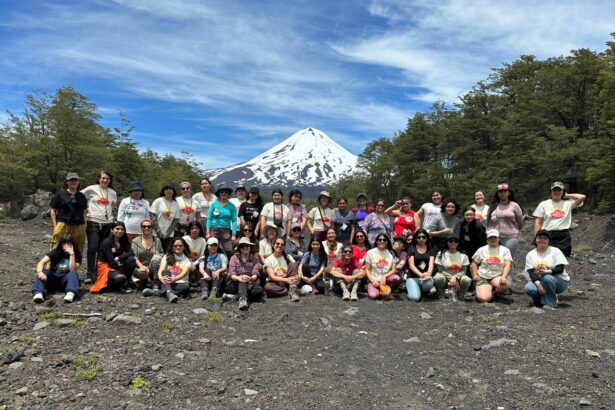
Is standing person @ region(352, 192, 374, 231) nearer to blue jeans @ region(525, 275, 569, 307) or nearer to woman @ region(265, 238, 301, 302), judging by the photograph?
woman @ region(265, 238, 301, 302)

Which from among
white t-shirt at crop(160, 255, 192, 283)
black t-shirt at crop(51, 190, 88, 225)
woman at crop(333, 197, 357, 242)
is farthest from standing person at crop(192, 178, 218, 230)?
woman at crop(333, 197, 357, 242)

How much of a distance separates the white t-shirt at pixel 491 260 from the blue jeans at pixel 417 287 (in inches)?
40.4

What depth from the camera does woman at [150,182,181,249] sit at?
9.08 m

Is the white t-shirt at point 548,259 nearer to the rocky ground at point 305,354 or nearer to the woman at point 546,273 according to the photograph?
the woman at point 546,273

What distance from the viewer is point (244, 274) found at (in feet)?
27.1

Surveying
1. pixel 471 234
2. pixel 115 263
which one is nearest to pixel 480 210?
pixel 471 234

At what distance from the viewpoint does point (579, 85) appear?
105ft

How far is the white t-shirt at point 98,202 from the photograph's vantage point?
885 cm

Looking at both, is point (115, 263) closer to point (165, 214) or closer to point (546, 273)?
point (165, 214)

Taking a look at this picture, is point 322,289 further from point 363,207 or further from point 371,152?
point 371,152

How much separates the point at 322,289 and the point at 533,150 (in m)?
28.1

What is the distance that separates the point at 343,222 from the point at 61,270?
6106mm

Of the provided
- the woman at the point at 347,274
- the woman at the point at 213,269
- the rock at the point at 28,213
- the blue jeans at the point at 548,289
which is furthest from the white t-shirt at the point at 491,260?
the rock at the point at 28,213

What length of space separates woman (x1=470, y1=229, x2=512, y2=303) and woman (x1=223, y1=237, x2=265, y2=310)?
14.0ft
